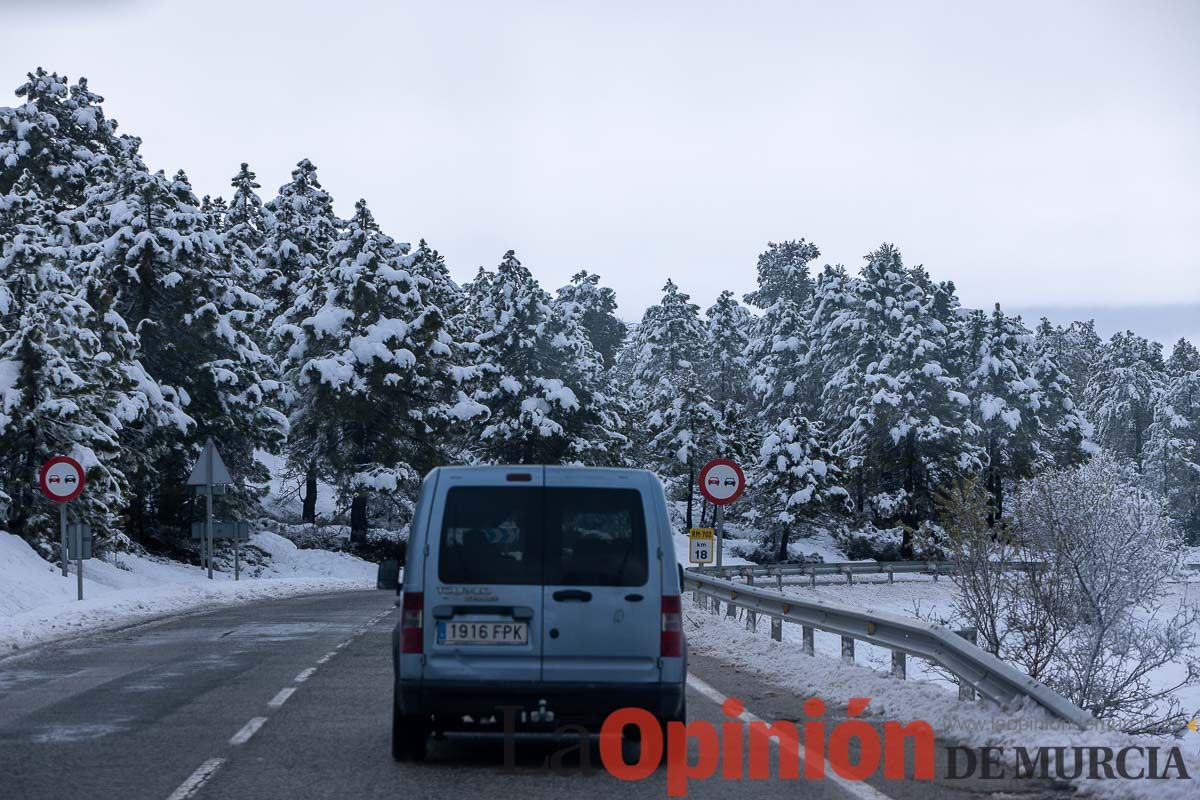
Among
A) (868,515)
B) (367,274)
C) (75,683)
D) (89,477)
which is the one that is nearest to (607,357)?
(868,515)

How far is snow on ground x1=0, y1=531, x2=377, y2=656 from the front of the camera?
19.9 m

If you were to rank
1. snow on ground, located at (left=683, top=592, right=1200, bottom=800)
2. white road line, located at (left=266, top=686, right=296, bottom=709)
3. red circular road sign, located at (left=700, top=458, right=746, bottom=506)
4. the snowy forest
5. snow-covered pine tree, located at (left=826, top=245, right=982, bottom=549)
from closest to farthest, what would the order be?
snow on ground, located at (left=683, top=592, right=1200, bottom=800) < white road line, located at (left=266, top=686, right=296, bottom=709) < red circular road sign, located at (left=700, top=458, right=746, bottom=506) < the snowy forest < snow-covered pine tree, located at (left=826, top=245, right=982, bottom=549)

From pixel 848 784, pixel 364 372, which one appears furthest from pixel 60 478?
pixel 364 372

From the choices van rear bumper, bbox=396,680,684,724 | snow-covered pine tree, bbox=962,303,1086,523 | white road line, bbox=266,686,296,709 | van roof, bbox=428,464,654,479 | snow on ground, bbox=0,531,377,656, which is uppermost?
snow-covered pine tree, bbox=962,303,1086,523

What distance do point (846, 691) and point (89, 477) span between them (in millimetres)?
23736

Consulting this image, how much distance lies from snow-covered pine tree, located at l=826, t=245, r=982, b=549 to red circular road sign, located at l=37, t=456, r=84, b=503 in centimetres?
4522

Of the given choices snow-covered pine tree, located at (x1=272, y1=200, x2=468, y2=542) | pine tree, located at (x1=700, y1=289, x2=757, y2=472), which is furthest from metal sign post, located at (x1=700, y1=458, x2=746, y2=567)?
pine tree, located at (x1=700, y1=289, x2=757, y2=472)

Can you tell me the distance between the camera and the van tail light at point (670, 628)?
8203 millimetres

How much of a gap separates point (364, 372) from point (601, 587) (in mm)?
42994

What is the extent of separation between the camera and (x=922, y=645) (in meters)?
10.9

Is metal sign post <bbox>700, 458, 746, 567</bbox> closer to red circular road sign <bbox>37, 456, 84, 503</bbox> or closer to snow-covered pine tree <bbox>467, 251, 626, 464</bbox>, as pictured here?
red circular road sign <bbox>37, 456, 84, 503</bbox>

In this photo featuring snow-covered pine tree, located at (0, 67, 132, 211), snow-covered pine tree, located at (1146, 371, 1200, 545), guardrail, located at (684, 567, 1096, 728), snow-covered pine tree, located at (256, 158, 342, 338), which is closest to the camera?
guardrail, located at (684, 567, 1096, 728)

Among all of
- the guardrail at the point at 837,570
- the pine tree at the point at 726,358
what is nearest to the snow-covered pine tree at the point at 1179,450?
the pine tree at the point at 726,358
